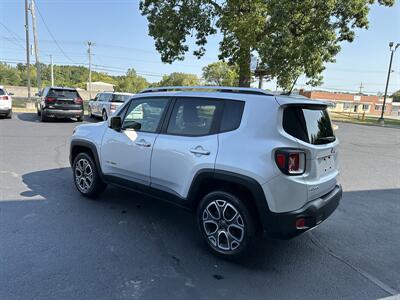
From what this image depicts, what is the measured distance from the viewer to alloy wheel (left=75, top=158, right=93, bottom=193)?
4.80m

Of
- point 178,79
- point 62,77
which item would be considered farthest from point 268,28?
point 62,77

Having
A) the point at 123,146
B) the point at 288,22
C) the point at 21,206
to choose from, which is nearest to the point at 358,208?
the point at 123,146

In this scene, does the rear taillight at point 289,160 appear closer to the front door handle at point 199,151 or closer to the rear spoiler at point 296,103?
the rear spoiler at point 296,103

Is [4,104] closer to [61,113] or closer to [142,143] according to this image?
[61,113]

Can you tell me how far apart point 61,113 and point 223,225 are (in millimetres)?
13545

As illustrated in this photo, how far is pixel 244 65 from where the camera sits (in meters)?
17.8

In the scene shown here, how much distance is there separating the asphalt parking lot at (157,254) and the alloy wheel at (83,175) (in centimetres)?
23

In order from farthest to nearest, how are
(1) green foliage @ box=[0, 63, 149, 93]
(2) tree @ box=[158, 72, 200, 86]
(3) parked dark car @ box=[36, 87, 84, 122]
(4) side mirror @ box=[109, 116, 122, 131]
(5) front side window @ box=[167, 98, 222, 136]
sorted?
(2) tree @ box=[158, 72, 200, 86] < (1) green foliage @ box=[0, 63, 149, 93] < (3) parked dark car @ box=[36, 87, 84, 122] < (4) side mirror @ box=[109, 116, 122, 131] < (5) front side window @ box=[167, 98, 222, 136]

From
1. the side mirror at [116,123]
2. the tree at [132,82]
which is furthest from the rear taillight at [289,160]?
the tree at [132,82]

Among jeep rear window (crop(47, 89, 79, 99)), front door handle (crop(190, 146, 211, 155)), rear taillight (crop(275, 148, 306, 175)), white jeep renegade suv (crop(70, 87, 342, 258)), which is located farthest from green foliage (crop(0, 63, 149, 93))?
rear taillight (crop(275, 148, 306, 175))

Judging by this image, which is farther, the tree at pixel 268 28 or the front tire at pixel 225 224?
the tree at pixel 268 28

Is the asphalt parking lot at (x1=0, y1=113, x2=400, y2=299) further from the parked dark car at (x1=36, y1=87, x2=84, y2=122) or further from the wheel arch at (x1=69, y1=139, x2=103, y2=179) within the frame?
the parked dark car at (x1=36, y1=87, x2=84, y2=122)

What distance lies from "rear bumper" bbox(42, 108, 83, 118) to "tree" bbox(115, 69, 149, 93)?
89.2 meters

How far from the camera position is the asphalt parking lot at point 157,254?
2.68 metres
